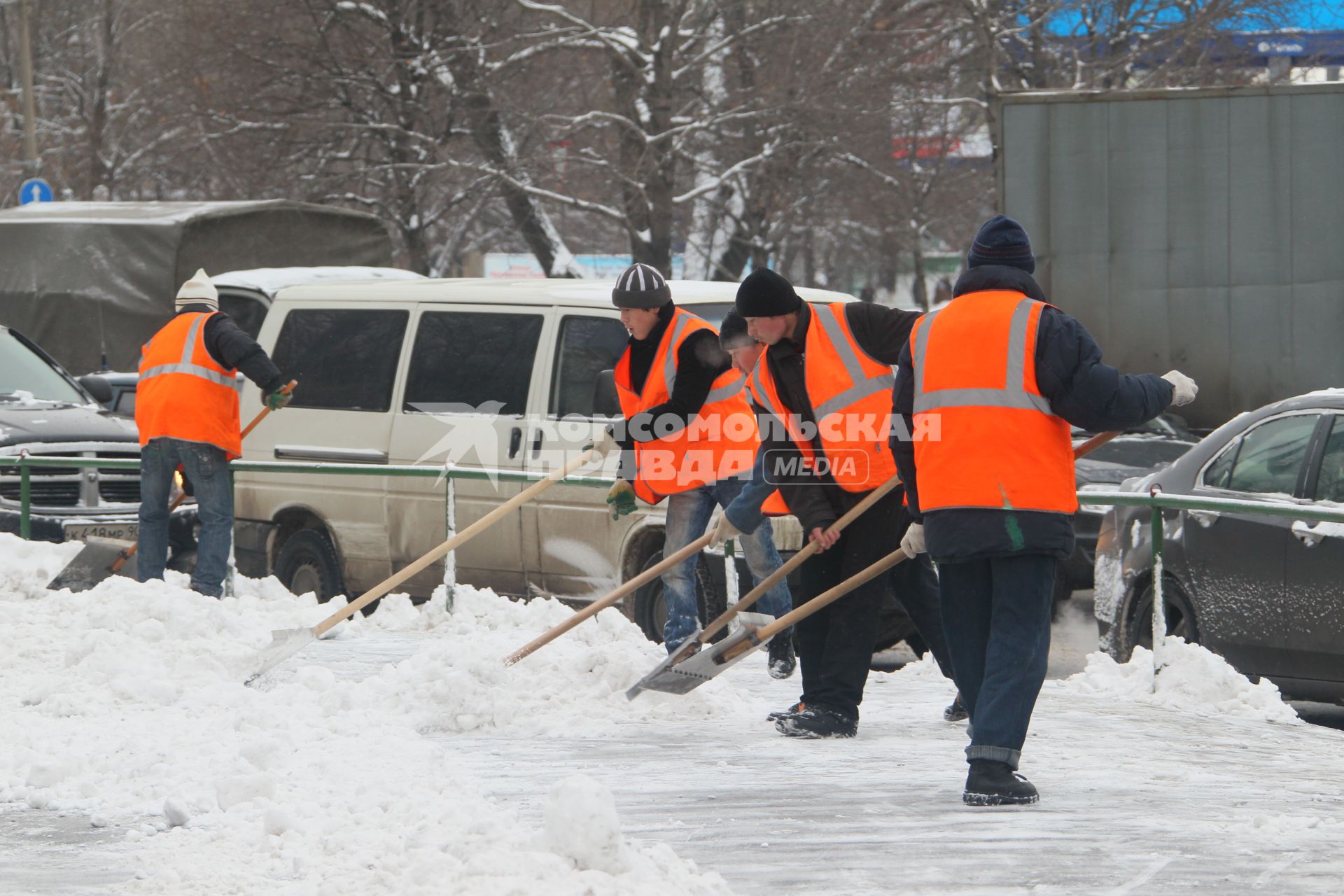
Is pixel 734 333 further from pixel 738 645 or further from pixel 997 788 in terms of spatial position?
pixel 997 788

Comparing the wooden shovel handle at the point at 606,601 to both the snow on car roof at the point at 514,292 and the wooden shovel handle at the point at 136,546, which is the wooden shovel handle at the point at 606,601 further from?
the wooden shovel handle at the point at 136,546

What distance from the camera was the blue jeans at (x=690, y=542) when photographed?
7227mm

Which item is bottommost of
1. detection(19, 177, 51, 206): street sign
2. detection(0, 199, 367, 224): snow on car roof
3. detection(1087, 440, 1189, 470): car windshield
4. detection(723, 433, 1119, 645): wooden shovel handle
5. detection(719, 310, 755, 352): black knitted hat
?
detection(1087, 440, 1189, 470): car windshield

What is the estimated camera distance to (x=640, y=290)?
23.1 feet

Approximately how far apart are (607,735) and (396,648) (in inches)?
87.6

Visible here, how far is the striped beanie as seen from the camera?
704 cm

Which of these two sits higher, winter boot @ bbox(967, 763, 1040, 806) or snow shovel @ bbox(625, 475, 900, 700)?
snow shovel @ bbox(625, 475, 900, 700)

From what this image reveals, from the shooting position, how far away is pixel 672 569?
738cm

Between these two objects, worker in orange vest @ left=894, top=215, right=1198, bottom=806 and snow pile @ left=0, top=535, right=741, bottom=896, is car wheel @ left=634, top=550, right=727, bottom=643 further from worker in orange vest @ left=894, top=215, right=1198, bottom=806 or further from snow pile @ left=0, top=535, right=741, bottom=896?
worker in orange vest @ left=894, top=215, right=1198, bottom=806

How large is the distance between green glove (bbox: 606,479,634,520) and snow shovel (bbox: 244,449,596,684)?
0.58ft

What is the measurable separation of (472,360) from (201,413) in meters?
1.42

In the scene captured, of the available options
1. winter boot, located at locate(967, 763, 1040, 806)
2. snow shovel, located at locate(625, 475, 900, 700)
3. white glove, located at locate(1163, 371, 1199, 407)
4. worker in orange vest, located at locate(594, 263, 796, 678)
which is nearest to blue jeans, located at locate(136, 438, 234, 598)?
worker in orange vest, located at locate(594, 263, 796, 678)

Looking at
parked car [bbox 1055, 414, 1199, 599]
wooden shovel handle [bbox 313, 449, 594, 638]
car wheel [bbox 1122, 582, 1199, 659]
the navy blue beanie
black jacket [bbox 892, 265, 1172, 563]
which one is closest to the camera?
black jacket [bbox 892, 265, 1172, 563]

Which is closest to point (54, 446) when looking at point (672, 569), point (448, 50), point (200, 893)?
point (672, 569)
